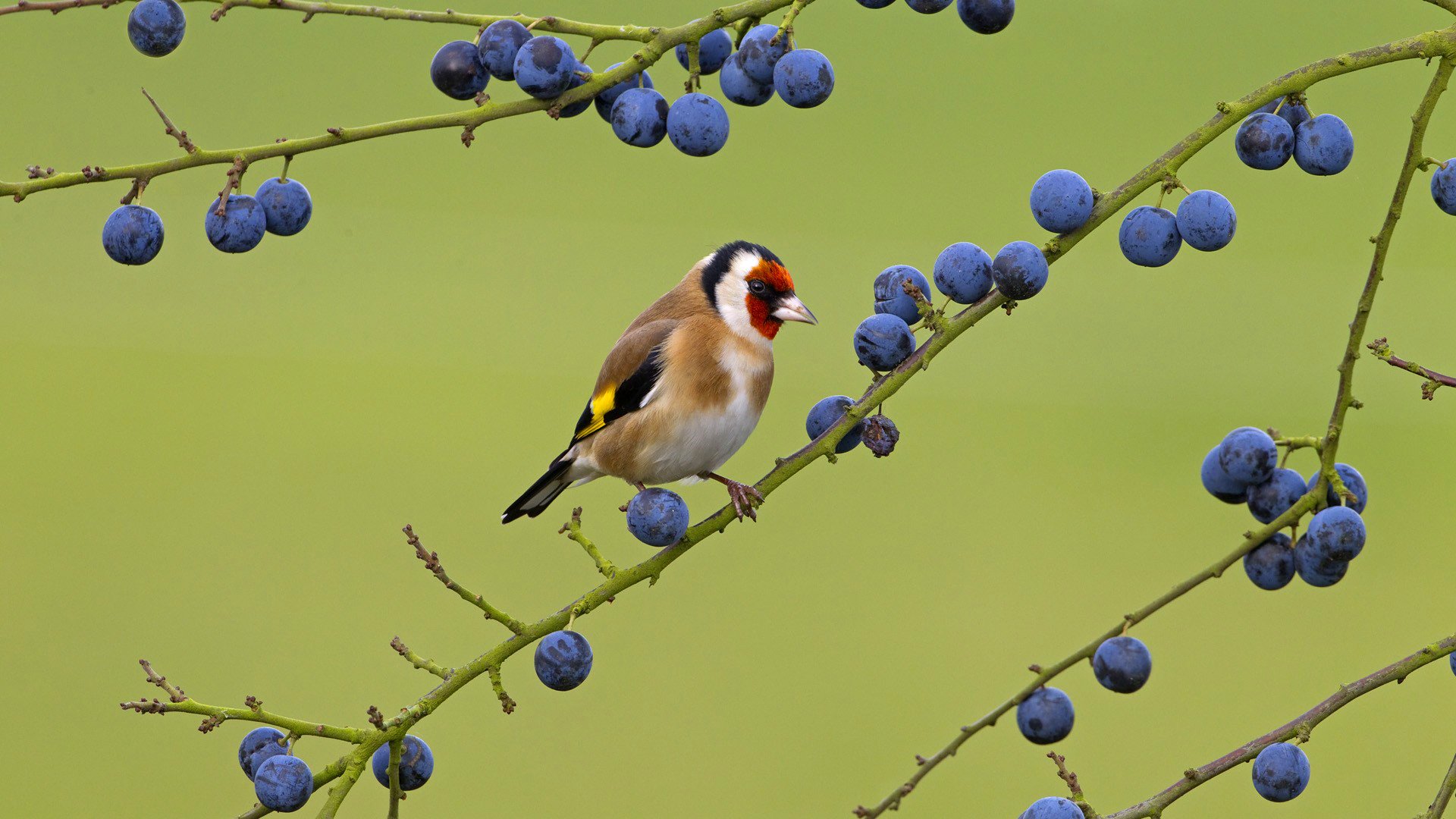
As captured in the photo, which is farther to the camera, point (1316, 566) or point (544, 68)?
point (1316, 566)

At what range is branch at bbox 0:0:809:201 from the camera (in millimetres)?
1326

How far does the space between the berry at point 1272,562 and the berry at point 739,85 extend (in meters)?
0.79

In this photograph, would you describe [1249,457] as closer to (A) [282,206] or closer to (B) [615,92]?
(B) [615,92]

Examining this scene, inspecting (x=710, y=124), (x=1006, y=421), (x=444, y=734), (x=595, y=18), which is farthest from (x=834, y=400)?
(x=595, y=18)

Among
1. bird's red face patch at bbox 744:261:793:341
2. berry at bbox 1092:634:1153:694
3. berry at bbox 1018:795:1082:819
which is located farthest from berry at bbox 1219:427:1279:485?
bird's red face patch at bbox 744:261:793:341

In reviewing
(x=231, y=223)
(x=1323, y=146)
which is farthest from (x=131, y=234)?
(x=1323, y=146)

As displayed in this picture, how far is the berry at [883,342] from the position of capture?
1572mm

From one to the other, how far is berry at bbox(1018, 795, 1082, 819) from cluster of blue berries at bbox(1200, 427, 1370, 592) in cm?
38

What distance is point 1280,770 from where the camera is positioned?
149 centimetres

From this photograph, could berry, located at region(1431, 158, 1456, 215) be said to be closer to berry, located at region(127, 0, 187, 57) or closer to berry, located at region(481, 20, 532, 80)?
berry, located at region(481, 20, 532, 80)

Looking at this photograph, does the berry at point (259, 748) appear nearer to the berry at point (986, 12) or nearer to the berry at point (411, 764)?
the berry at point (411, 764)

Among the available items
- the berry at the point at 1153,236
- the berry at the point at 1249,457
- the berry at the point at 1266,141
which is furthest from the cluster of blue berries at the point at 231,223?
the berry at the point at 1249,457

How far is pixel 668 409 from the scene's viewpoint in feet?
7.09

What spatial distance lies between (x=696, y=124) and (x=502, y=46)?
23cm
